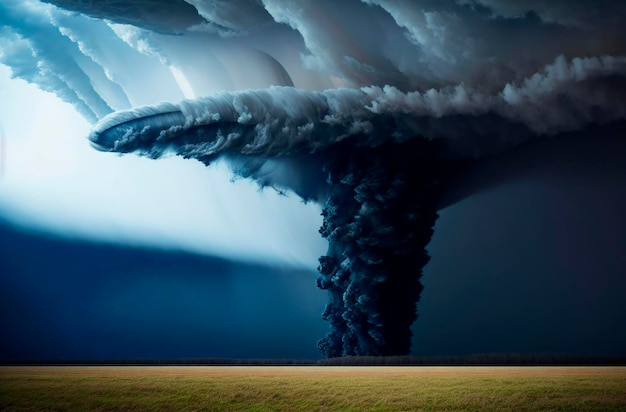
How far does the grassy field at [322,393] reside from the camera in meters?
34.2

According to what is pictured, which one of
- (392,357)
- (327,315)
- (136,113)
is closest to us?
(136,113)

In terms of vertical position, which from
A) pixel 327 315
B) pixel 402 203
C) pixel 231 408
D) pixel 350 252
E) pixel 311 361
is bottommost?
pixel 231 408

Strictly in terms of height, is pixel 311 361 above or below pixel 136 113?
below

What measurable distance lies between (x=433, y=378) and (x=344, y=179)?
36.2 m

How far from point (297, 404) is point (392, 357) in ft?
139

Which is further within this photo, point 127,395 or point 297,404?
point 127,395

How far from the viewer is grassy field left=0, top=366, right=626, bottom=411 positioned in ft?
112

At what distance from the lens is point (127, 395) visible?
3831 cm

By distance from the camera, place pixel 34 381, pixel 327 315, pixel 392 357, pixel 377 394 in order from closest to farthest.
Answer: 1. pixel 377 394
2. pixel 34 381
3. pixel 392 357
4. pixel 327 315

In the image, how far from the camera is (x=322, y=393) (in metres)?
37.7

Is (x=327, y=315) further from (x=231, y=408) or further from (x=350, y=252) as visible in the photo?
(x=231, y=408)

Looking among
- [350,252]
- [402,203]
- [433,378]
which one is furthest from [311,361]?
[433,378]

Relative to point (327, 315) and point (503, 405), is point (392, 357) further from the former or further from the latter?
point (503, 405)

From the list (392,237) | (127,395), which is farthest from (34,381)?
(392,237)
